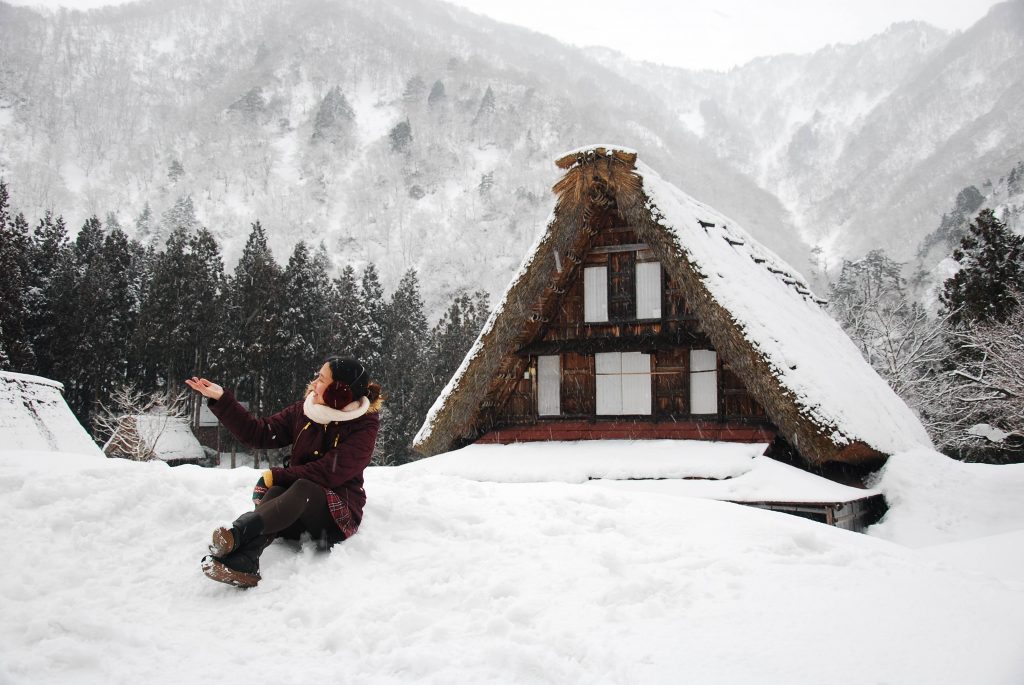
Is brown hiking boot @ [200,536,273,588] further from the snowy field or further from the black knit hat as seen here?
the black knit hat

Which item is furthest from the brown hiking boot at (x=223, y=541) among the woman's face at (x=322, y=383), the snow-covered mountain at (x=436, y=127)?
the snow-covered mountain at (x=436, y=127)

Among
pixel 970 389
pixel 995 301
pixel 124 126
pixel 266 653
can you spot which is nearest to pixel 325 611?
pixel 266 653

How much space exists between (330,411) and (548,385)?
796 cm

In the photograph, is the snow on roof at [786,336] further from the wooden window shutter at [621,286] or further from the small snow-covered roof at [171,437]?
the small snow-covered roof at [171,437]

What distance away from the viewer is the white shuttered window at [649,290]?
1152 cm

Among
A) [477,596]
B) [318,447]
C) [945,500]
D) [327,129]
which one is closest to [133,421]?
[318,447]

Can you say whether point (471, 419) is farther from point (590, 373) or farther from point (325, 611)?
point (325, 611)

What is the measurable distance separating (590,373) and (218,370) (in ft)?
84.8

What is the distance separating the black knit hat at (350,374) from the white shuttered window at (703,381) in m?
7.58

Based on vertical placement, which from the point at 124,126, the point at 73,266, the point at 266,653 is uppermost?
the point at 124,126

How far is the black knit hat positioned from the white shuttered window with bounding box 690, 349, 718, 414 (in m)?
7.58

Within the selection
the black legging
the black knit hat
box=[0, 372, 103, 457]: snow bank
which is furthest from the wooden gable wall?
the black legging

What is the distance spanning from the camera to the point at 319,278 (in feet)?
136

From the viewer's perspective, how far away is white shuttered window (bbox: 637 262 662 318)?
1152cm
